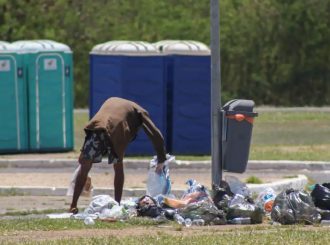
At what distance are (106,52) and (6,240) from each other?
9395mm

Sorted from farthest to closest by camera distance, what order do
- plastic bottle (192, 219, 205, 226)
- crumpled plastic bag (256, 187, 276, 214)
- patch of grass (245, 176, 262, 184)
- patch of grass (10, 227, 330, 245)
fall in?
1. patch of grass (245, 176, 262, 184)
2. crumpled plastic bag (256, 187, 276, 214)
3. plastic bottle (192, 219, 205, 226)
4. patch of grass (10, 227, 330, 245)

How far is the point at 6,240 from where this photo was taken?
422 inches

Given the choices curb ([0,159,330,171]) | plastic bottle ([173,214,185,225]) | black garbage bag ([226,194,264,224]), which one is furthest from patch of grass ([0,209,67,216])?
curb ([0,159,330,171])

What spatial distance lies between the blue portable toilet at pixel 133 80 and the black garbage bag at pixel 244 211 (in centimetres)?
729

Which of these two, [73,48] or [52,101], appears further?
[73,48]

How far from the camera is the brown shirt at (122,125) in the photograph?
13.2 metres

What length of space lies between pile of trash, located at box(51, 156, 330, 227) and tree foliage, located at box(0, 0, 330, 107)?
724 inches

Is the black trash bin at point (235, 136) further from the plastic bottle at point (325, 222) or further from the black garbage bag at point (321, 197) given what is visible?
the plastic bottle at point (325, 222)

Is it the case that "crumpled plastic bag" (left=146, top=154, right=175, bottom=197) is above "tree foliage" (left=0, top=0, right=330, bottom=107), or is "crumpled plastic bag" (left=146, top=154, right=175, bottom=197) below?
above

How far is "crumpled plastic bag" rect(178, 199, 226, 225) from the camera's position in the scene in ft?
40.3

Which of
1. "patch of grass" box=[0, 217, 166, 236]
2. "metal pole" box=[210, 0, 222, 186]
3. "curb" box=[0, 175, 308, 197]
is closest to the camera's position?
"patch of grass" box=[0, 217, 166, 236]

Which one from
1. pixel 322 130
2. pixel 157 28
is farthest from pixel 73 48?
pixel 322 130

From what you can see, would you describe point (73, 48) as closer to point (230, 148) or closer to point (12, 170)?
point (12, 170)

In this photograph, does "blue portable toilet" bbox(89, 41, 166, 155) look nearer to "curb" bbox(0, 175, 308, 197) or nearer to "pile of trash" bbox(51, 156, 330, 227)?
"curb" bbox(0, 175, 308, 197)
